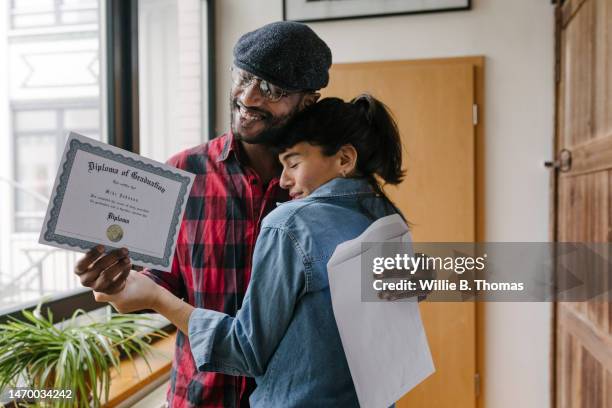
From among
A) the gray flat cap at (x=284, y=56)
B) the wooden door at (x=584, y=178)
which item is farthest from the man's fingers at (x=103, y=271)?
the wooden door at (x=584, y=178)

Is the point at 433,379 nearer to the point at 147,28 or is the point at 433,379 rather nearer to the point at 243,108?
the point at 243,108

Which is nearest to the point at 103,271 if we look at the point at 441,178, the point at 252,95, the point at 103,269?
the point at 103,269

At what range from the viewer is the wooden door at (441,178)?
7.16 feet

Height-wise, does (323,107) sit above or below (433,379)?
above

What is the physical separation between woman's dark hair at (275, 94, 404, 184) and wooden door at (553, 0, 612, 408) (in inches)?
30.1

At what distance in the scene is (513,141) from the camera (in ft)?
7.18

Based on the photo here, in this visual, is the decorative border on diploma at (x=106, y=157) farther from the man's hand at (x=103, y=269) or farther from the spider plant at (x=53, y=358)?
the spider plant at (x=53, y=358)

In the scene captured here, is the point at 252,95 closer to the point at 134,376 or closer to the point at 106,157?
the point at 106,157

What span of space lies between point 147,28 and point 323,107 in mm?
1272

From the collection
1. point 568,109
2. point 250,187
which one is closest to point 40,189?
point 250,187

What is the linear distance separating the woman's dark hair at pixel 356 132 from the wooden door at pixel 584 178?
2.50 feet

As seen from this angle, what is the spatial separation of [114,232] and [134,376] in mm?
905

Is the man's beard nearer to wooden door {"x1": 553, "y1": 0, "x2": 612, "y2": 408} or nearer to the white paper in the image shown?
the white paper

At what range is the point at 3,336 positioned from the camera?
1034 mm
